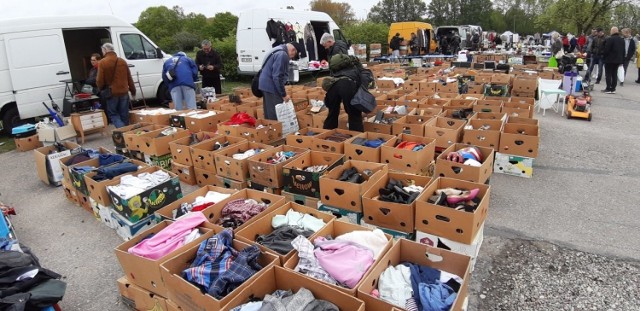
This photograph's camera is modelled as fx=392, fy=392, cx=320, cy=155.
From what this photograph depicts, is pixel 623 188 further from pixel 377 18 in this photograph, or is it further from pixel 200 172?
pixel 377 18

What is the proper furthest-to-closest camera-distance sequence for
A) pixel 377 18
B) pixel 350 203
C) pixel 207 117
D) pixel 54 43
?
pixel 377 18 < pixel 54 43 < pixel 207 117 < pixel 350 203

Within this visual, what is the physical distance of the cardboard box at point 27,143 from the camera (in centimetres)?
707

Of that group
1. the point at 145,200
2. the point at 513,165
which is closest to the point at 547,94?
the point at 513,165

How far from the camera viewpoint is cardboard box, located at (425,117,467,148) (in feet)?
16.9

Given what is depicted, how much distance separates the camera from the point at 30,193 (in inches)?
211

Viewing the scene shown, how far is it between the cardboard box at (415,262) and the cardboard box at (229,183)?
7.84 feet

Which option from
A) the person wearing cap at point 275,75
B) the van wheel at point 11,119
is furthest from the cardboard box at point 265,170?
the van wheel at point 11,119

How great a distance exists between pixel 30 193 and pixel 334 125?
169 inches

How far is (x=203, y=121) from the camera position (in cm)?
631

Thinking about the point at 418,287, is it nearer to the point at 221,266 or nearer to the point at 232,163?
the point at 221,266

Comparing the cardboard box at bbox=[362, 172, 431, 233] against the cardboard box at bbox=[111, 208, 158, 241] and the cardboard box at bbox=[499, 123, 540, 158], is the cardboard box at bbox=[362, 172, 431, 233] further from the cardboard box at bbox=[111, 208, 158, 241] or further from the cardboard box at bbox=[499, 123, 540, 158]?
the cardboard box at bbox=[499, 123, 540, 158]

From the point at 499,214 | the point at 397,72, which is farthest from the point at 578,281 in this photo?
the point at 397,72

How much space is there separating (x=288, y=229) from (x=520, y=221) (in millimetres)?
2544

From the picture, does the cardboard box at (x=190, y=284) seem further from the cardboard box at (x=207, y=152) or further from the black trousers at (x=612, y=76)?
the black trousers at (x=612, y=76)
